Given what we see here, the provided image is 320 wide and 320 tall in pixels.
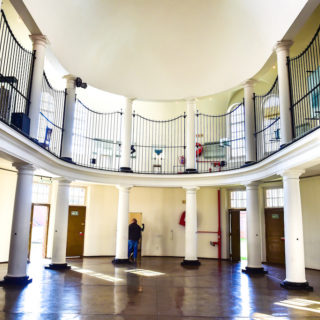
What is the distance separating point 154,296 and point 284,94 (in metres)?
6.33

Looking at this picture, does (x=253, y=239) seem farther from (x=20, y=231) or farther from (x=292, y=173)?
(x=20, y=231)

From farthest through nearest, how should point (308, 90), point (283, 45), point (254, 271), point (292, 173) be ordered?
point (254, 271)
point (308, 90)
point (283, 45)
point (292, 173)

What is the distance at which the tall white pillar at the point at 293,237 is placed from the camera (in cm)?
815

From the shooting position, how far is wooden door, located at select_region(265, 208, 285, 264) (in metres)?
13.6

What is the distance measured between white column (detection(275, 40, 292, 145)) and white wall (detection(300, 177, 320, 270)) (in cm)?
426

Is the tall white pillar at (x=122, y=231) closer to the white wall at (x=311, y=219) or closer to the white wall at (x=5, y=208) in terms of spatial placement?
the white wall at (x=5, y=208)

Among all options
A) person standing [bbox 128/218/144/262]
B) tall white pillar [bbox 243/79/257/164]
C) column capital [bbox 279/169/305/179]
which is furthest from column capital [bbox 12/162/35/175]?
tall white pillar [bbox 243/79/257/164]

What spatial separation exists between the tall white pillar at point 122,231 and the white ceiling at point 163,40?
4.23 metres

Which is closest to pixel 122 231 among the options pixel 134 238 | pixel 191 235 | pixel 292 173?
pixel 134 238

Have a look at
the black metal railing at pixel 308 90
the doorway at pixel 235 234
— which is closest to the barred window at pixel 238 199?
the doorway at pixel 235 234

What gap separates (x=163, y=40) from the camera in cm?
1219

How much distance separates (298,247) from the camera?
823cm

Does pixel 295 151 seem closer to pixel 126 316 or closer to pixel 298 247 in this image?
pixel 298 247

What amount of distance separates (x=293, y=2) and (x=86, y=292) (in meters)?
8.67
